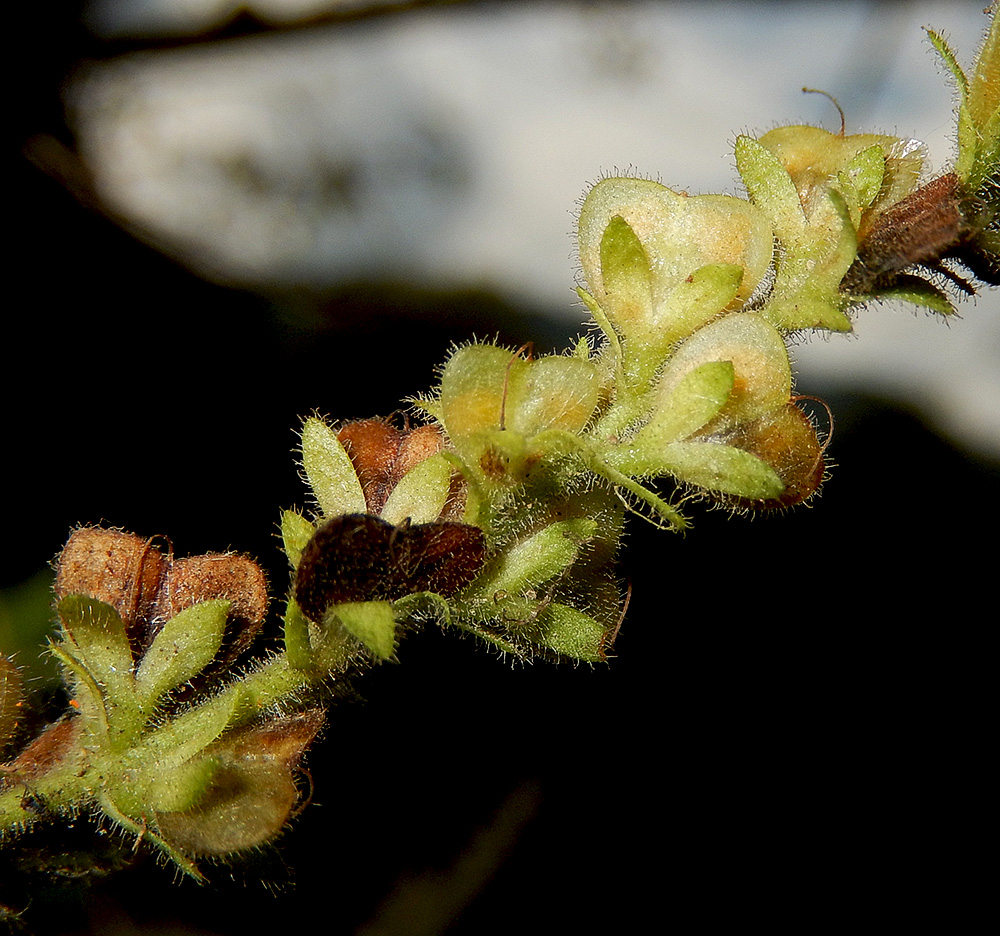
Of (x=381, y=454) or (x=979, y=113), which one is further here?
(x=381, y=454)

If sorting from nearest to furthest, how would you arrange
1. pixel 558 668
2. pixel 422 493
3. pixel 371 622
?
pixel 371 622
pixel 422 493
pixel 558 668

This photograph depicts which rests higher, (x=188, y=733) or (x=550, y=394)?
(x=550, y=394)

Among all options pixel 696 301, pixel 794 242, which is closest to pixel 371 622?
pixel 696 301

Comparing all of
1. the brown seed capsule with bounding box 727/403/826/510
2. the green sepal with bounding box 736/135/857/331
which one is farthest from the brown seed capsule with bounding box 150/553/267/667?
the green sepal with bounding box 736/135/857/331

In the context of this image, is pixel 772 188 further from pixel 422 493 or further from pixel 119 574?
pixel 119 574

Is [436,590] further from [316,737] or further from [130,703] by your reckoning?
[130,703]

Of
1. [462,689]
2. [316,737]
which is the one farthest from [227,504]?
[316,737]
